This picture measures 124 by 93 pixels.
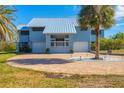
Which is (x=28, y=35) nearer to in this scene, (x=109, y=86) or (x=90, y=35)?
(x=90, y=35)

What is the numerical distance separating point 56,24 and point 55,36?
2983 mm

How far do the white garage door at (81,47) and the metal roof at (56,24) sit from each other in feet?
9.72

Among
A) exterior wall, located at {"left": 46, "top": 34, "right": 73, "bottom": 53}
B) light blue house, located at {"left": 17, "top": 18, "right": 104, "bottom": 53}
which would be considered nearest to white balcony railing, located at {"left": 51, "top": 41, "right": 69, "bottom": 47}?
light blue house, located at {"left": 17, "top": 18, "right": 104, "bottom": 53}

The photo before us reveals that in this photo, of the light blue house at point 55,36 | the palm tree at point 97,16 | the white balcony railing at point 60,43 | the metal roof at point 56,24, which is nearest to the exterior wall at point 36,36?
the light blue house at point 55,36

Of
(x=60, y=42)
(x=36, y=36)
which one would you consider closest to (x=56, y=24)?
(x=36, y=36)

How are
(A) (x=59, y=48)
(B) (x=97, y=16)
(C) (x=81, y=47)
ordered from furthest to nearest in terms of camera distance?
(C) (x=81, y=47) → (A) (x=59, y=48) → (B) (x=97, y=16)

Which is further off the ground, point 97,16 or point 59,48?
point 97,16

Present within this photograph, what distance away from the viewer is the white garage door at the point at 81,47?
39.8 m

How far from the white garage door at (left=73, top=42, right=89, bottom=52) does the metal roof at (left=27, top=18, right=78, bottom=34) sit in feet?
9.72

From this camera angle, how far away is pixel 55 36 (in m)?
37.7

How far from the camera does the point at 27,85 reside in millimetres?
10688

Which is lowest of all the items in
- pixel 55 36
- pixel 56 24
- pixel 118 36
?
pixel 55 36

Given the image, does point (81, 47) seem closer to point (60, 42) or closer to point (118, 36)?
point (60, 42)

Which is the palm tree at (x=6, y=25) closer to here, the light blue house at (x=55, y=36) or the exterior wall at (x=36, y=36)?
the light blue house at (x=55, y=36)
